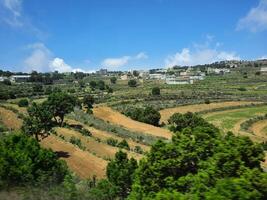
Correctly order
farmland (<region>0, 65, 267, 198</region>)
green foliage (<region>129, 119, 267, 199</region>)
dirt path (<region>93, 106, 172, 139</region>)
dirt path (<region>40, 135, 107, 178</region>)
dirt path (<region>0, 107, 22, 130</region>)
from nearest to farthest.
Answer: green foliage (<region>129, 119, 267, 199</region>) < dirt path (<region>40, 135, 107, 178</region>) < farmland (<region>0, 65, 267, 198</region>) < dirt path (<region>0, 107, 22, 130</region>) < dirt path (<region>93, 106, 172, 139</region>)

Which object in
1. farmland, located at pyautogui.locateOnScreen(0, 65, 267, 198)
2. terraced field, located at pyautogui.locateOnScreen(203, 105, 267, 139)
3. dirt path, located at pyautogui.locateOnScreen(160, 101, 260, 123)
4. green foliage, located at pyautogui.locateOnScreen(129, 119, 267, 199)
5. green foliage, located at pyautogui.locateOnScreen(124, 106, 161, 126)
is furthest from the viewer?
dirt path, located at pyautogui.locateOnScreen(160, 101, 260, 123)

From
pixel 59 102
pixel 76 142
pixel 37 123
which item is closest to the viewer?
pixel 37 123

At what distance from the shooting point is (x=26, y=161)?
2981 centimetres

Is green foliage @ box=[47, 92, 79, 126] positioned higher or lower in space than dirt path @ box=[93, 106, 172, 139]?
higher

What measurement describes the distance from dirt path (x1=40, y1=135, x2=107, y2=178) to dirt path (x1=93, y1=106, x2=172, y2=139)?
19.4 metres

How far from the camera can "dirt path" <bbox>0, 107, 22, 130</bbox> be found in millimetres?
63287

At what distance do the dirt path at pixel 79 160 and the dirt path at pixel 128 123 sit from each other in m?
19.4

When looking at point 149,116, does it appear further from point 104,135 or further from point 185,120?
point 104,135

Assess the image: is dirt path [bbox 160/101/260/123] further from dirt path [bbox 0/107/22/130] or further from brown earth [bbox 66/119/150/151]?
dirt path [bbox 0/107/22/130]

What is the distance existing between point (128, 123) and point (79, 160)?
112ft

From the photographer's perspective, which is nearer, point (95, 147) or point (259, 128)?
point (95, 147)

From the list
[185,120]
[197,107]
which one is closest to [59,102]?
[185,120]

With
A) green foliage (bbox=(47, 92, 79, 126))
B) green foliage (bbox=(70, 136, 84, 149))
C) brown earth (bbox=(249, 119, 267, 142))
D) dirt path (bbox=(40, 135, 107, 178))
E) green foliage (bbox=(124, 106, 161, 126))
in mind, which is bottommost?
brown earth (bbox=(249, 119, 267, 142))

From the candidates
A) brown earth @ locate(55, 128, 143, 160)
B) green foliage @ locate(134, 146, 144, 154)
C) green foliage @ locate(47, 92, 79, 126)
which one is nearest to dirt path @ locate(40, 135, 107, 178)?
brown earth @ locate(55, 128, 143, 160)
